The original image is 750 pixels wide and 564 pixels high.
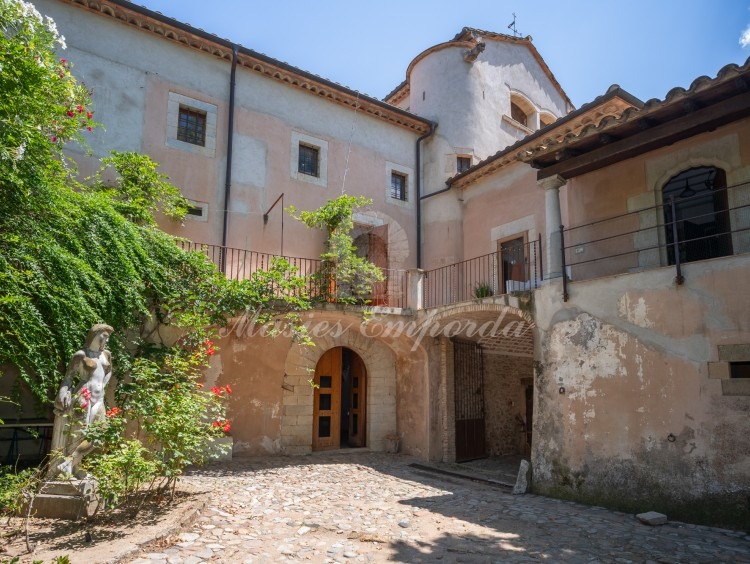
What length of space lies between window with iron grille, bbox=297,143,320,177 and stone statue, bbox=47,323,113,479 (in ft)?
26.5

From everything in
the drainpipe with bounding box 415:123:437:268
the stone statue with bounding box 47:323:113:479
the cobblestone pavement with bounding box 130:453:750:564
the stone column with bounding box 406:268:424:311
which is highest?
the drainpipe with bounding box 415:123:437:268

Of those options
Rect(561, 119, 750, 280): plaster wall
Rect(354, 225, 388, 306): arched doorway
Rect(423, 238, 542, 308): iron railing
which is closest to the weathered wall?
Rect(561, 119, 750, 280): plaster wall

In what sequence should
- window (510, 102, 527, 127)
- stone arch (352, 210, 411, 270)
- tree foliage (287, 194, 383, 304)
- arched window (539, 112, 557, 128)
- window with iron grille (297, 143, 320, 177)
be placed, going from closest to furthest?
tree foliage (287, 194, 383, 304)
window with iron grille (297, 143, 320, 177)
stone arch (352, 210, 411, 270)
window (510, 102, 527, 127)
arched window (539, 112, 557, 128)

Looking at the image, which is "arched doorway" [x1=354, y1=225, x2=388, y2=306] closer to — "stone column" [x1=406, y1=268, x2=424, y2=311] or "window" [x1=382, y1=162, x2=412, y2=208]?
"window" [x1=382, y1=162, x2=412, y2=208]

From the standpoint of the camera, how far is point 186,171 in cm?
1151

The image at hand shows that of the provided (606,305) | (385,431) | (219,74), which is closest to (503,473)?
(385,431)

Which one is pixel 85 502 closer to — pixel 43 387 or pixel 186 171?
pixel 43 387

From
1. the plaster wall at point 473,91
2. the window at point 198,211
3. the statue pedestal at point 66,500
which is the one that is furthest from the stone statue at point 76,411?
the plaster wall at point 473,91

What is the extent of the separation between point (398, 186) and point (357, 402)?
625cm

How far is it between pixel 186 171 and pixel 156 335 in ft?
13.0

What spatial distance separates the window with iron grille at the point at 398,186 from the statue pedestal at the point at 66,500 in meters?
10.8

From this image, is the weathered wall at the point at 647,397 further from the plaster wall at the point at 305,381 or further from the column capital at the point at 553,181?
the plaster wall at the point at 305,381

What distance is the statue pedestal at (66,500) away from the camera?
5.75 m

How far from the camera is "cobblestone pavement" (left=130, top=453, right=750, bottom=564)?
5.29m
